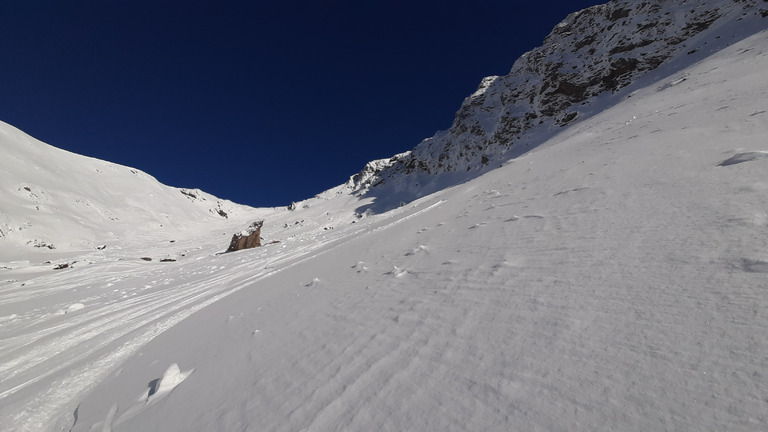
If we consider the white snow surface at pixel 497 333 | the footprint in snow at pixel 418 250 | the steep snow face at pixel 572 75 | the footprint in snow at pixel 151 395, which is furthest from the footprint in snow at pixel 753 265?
the steep snow face at pixel 572 75

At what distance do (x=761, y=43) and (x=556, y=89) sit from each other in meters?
25.8

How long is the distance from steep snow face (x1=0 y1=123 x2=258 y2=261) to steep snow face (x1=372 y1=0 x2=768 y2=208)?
33.9 meters

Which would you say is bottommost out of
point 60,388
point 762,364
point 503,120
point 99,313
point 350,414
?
point 762,364

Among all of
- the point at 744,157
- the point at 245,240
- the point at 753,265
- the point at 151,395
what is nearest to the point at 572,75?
the point at 744,157

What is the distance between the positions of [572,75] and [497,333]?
5104cm

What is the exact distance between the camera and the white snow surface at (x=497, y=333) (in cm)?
137

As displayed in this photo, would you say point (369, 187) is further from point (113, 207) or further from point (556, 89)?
point (113, 207)

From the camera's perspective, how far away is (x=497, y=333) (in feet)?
6.59

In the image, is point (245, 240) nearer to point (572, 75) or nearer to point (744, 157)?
point (744, 157)

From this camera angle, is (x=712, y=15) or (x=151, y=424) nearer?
(x=151, y=424)

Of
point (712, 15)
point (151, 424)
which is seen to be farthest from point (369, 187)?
point (151, 424)

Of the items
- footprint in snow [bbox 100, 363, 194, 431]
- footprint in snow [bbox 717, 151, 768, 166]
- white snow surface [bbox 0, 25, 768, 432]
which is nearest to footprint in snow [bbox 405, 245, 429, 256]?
white snow surface [bbox 0, 25, 768, 432]

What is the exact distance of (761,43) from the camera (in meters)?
16.5

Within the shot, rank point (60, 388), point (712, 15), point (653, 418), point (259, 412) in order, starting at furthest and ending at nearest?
point (712, 15), point (60, 388), point (259, 412), point (653, 418)
